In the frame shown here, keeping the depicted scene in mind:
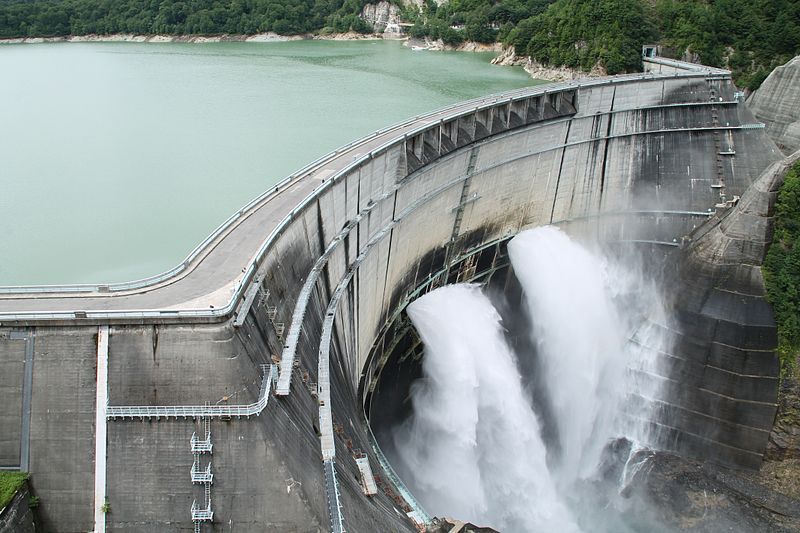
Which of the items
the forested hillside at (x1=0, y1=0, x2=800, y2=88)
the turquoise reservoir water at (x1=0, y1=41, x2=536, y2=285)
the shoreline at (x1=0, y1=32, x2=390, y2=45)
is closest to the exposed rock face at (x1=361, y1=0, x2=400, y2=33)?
the forested hillside at (x1=0, y1=0, x2=800, y2=88)

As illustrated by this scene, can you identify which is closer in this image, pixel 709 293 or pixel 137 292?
pixel 137 292

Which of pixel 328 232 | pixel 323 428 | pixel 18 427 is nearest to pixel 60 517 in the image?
pixel 18 427

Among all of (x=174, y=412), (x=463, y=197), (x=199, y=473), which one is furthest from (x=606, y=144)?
(x=199, y=473)

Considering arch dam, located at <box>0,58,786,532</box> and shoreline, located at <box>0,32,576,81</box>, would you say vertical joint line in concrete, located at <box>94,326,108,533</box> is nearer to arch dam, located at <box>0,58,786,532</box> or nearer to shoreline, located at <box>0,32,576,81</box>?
arch dam, located at <box>0,58,786,532</box>

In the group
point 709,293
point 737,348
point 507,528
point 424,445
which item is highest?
point 709,293

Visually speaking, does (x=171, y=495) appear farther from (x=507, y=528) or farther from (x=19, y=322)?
(x=507, y=528)

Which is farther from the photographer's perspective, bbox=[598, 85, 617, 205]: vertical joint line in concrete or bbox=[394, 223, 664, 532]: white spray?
bbox=[598, 85, 617, 205]: vertical joint line in concrete

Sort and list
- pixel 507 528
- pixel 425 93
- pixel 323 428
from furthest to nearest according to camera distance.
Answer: pixel 425 93, pixel 507 528, pixel 323 428

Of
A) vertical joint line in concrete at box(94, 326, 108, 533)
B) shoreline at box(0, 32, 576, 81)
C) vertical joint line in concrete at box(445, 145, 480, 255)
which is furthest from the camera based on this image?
shoreline at box(0, 32, 576, 81)
